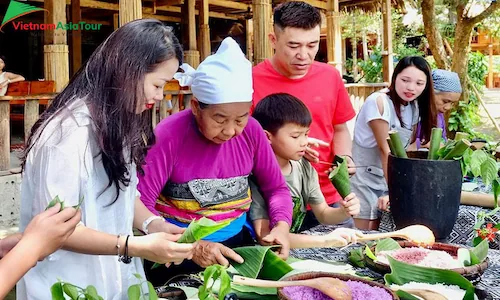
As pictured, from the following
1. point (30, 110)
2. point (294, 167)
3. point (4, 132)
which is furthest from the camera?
point (30, 110)

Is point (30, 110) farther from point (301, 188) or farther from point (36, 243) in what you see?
point (36, 243)

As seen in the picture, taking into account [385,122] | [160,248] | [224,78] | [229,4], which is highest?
[229,4]

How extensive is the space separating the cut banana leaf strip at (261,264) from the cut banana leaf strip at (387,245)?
348mm

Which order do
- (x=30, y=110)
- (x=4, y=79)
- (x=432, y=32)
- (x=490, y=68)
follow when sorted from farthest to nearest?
1. (x=490, y=68)
2. (x=432, y=32)
3. (x=4, y=79)
4. (x=30, y=110)

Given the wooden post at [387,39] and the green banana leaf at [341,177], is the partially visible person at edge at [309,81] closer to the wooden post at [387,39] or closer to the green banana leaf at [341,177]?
the green banana leaf at [341,177]

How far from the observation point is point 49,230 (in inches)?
42.3

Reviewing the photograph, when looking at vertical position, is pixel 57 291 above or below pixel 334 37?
below

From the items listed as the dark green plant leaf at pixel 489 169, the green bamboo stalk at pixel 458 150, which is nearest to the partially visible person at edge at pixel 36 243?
the green bamboo stalk at pixel 458 150

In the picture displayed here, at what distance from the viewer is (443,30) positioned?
17.2 meters

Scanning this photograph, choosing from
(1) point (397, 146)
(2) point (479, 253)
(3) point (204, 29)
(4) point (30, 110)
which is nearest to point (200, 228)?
(2) point (479, 253)

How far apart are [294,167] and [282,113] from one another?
0.85 feet

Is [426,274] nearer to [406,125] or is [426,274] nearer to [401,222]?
[401,222]

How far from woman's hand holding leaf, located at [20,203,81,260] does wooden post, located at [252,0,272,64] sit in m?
5.71

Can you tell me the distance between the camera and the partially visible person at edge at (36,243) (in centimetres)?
104
